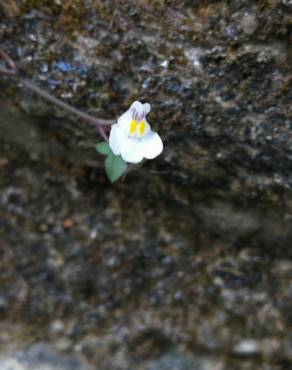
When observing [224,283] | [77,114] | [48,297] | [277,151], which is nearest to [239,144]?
[277,151]

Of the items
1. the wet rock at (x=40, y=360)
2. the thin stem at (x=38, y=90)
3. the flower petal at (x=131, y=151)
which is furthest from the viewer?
the wet rock at (x=40, y=360)

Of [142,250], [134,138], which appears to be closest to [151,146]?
[134,138]

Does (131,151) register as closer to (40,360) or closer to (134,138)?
(134,138)

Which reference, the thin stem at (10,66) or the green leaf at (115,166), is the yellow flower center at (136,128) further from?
the thin stem at (10,66)

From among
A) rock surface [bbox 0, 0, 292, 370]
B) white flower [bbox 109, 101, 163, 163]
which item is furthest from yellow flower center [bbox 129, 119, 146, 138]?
rock surface [bbox 0, 0, 292, 370]

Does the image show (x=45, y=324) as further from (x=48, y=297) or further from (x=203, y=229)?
(x=203, y=229)

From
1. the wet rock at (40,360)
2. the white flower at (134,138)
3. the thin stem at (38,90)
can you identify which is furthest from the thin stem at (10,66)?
the wet rock at (40,360)
